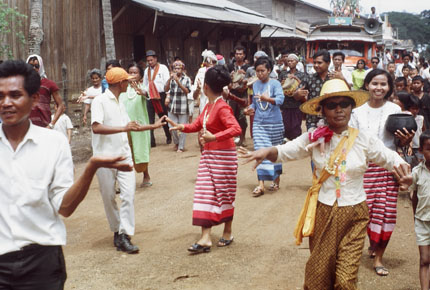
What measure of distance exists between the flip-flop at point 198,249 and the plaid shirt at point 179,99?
6230 millimetres

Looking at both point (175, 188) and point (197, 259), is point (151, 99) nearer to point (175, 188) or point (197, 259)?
point (175, 188)

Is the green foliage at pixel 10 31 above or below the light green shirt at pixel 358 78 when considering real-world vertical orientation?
above

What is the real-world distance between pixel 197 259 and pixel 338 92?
2527 millimetres

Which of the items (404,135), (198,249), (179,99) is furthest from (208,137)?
(179,99)

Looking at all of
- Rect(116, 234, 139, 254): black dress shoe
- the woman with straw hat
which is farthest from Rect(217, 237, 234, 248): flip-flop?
the woman with straw hat

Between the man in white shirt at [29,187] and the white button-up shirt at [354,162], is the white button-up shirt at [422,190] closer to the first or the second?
the white button-up shirt at [354,162]

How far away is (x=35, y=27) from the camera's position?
1277cm

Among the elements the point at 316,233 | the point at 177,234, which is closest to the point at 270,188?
the point at 177,234

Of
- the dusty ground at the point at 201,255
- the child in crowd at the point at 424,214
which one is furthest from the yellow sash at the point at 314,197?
the dusty ground at the point at 201,255

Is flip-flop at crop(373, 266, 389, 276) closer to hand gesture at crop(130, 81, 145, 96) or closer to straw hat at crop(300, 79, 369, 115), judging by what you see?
straw hat at crop(300, 79, 369, 115)

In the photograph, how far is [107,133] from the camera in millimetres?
5457

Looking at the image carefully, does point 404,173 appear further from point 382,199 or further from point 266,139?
point 266,139

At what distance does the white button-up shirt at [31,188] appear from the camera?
266 cm

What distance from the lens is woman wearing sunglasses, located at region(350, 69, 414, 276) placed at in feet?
16.5
